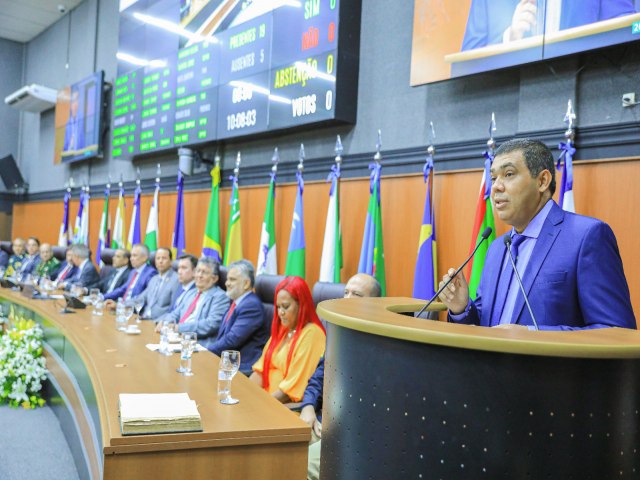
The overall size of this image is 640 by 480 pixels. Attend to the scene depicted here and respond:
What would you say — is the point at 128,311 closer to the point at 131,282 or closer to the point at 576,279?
the point at 131,282

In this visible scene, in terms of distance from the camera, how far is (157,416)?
1.64 m

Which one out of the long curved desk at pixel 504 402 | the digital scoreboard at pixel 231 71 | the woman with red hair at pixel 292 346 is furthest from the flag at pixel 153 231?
the long curved desk at pixel 504 402

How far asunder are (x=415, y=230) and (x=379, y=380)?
3.02 metres

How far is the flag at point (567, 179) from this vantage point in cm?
291

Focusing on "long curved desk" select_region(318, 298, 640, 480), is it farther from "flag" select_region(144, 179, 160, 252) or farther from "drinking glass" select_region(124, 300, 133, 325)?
"flag" select_region(144, 179, 160, 252)

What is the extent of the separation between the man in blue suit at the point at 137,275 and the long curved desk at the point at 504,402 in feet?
15.7

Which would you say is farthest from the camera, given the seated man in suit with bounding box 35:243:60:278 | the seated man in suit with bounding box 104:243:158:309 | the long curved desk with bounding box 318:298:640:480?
the seated man in suit with bounding box 35:243:60:278

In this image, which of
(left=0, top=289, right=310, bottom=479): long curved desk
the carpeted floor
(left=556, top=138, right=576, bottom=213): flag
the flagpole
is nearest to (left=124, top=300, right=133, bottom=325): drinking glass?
(left=0, top=289, right=310, bottom=479): long curved desk

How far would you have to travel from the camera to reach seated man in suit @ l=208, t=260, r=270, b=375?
131 inches

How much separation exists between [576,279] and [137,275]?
475cm

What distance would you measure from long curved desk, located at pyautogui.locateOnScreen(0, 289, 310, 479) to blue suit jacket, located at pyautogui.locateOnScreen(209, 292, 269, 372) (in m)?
0.41

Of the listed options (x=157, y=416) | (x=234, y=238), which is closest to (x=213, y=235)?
(x=234, y=238)

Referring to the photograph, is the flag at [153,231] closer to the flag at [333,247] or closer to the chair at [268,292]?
the flag at [333,247]

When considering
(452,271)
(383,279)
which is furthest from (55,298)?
(452,271)
